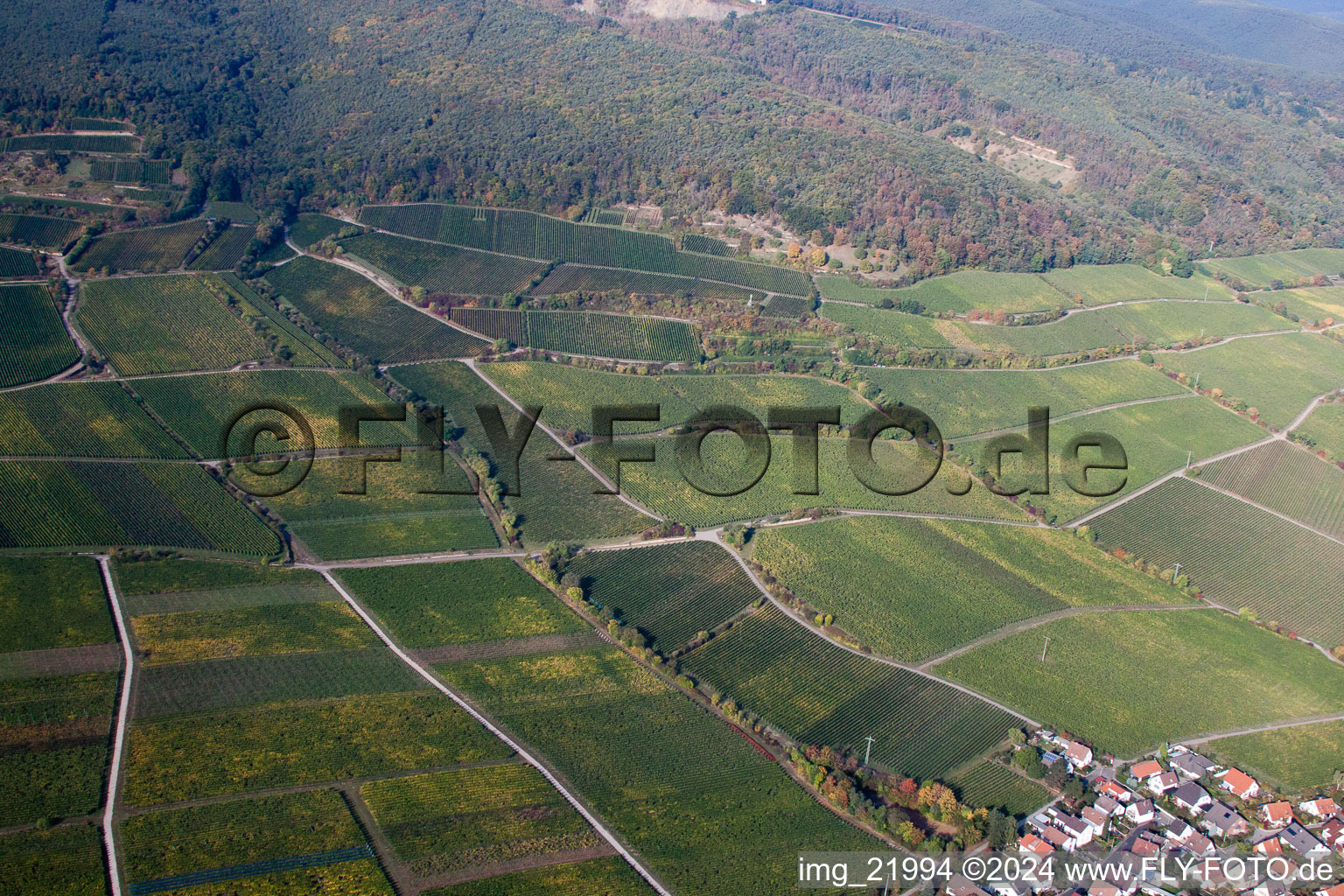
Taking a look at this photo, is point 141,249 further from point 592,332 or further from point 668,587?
point 668,587

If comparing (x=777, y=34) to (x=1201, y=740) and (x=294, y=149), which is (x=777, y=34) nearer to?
(x=294, y=149)

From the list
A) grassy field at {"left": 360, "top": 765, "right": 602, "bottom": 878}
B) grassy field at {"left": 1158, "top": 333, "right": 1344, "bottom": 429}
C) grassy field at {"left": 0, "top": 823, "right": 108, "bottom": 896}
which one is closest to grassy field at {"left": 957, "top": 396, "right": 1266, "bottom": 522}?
grassy field at {"left": 1158, "top": 333, "right": 1344, "bottom": 429}

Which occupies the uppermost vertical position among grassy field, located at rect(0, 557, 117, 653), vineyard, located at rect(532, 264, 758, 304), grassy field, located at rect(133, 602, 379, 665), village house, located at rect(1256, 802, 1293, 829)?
vineyard, located at rect(532, 264, 758, 304)

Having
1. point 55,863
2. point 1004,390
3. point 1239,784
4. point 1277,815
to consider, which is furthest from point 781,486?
point 55,863

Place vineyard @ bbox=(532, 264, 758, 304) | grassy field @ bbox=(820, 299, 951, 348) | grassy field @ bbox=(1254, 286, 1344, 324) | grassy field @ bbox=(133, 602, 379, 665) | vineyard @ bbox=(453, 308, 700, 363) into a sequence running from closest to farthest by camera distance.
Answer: grassy field @ bbox=(133, 602, 379, 665) < vineyard @ bbox=(453, 308, 700, 363) < grassy field @ bbox=(820, 299, 951, 348) < vineyard @ bbox=(532, 264, 758, 304) < grassy field @ bbox=(1254, 286, 1344, 324)

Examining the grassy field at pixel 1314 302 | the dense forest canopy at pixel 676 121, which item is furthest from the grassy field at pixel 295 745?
the grassy field at pixel 1314 302

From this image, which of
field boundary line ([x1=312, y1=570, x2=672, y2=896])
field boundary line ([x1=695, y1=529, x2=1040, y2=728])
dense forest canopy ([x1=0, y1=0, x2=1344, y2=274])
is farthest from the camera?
Result: dense forest canopy ([x1=0, y1=0, x2=1344, y2=274])

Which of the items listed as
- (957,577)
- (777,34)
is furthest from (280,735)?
(777,34)

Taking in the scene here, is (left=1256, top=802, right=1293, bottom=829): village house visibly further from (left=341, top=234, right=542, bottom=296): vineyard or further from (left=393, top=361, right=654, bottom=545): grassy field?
(left=341, top=234, right=542, bottom=296): vineyard

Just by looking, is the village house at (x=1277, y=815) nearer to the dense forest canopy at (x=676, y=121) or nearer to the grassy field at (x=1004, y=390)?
the grassy field at (x=1004, y=390)
